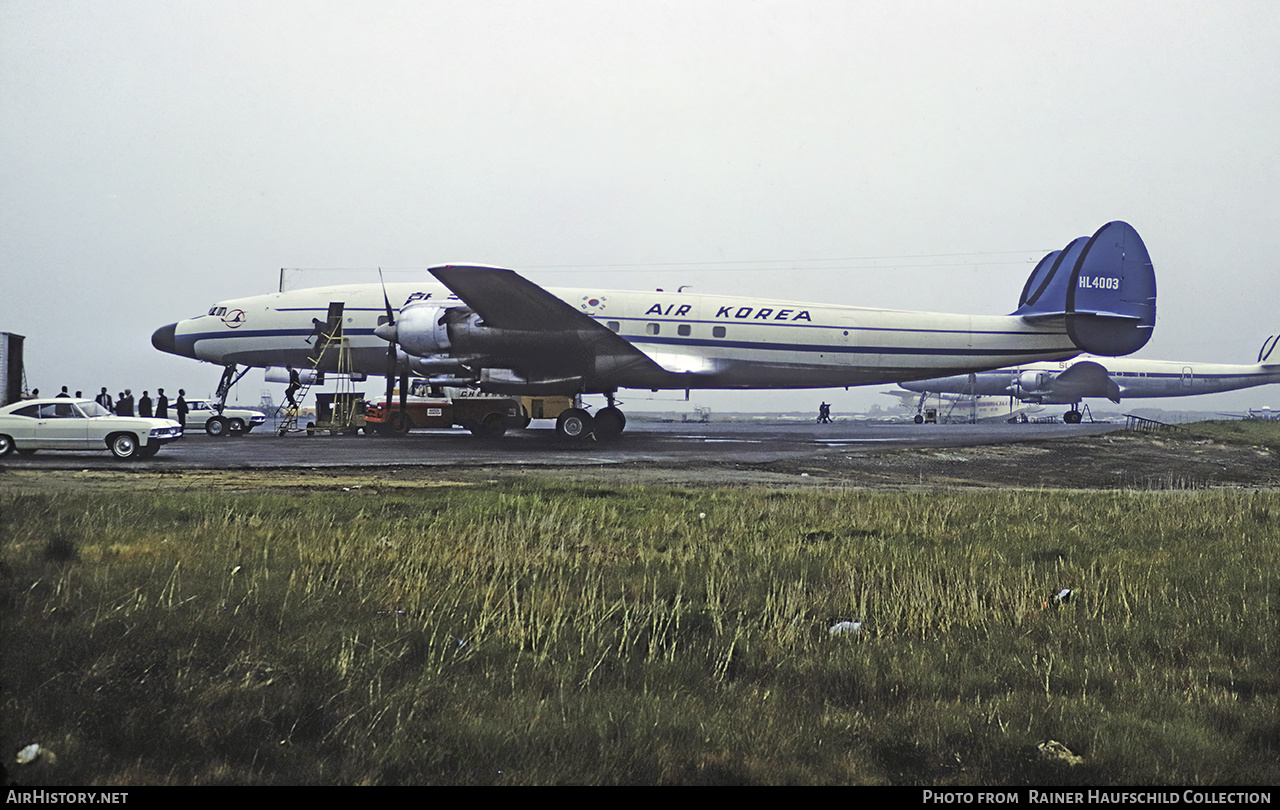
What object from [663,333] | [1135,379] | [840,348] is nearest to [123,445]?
[663,333]

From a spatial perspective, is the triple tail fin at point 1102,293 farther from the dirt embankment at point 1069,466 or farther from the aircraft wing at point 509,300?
the aircraft wing at point 509,300

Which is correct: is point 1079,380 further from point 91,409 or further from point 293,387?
point 91,409

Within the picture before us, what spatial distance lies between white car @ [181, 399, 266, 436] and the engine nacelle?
11.6 meters

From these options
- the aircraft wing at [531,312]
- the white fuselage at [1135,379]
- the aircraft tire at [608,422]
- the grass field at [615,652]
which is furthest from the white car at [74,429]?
the white fuselage at [1135,379]

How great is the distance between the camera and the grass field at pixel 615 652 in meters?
3.81

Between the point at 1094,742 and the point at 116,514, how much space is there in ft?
32.8

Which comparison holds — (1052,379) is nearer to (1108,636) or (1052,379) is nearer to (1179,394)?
(1179,394)

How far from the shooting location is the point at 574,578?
7.61 m

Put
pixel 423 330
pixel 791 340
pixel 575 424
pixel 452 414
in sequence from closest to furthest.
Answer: pixel 423 330
pixel 575 424
pixel 791 340
pixel 452 414

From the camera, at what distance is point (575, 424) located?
1056 inches

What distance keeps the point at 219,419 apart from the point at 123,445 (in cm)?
1480

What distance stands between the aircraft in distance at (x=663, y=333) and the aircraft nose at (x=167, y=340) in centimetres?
431

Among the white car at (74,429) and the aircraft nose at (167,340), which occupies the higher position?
the aircraft nose at (167,340)
